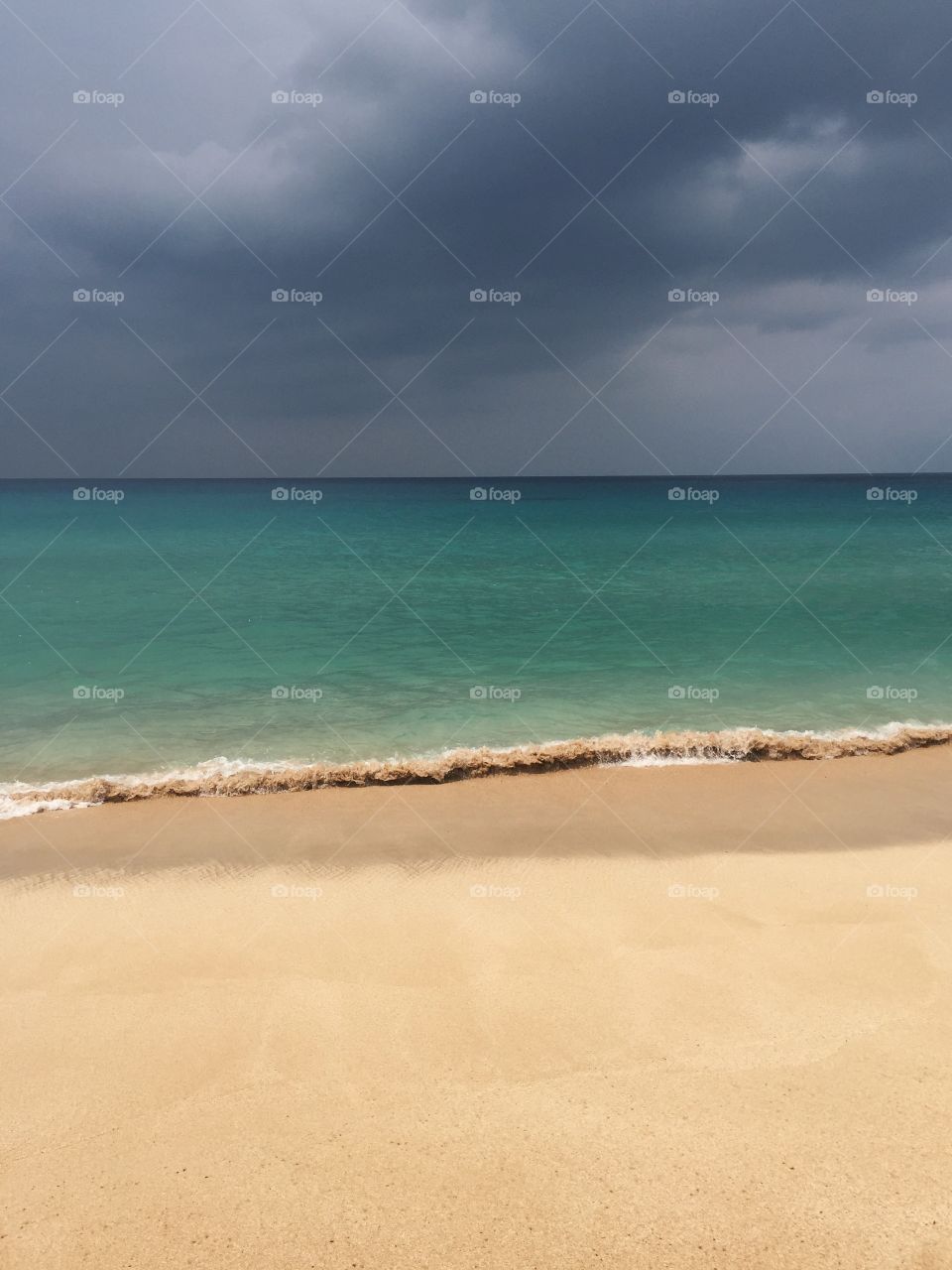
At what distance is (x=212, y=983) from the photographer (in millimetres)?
5152

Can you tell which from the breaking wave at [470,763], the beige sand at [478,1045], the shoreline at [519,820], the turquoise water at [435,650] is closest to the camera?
the beige sand at [478,1045]

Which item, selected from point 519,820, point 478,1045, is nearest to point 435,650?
point 519,820

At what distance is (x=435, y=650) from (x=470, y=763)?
22.0ft

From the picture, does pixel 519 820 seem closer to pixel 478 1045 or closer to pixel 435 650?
pixel 478 1045

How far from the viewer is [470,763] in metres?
9.19

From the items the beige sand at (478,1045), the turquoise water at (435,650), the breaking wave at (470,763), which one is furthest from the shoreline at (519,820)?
the turquoise water at (435,650)

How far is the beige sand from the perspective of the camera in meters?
3.40

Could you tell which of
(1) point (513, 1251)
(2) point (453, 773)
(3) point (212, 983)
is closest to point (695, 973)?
(1) point (513, 1251)

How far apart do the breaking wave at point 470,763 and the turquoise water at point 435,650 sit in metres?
0.59

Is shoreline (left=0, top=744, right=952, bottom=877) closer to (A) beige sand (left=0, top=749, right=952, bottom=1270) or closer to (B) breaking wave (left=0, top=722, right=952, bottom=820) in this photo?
(A) beige sand (left=0, top=749, right=952, bottom=1270)

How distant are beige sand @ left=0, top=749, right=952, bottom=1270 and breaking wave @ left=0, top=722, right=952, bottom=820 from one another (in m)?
0.89

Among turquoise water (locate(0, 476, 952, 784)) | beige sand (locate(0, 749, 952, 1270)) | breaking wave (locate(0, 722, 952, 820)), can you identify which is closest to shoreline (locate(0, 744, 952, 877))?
beige sand (locate(0, 749, 952, 1270))

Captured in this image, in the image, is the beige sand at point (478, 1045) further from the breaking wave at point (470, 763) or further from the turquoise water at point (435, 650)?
the turquoise water at point (435, 650)

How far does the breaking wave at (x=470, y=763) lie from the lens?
8609mm
